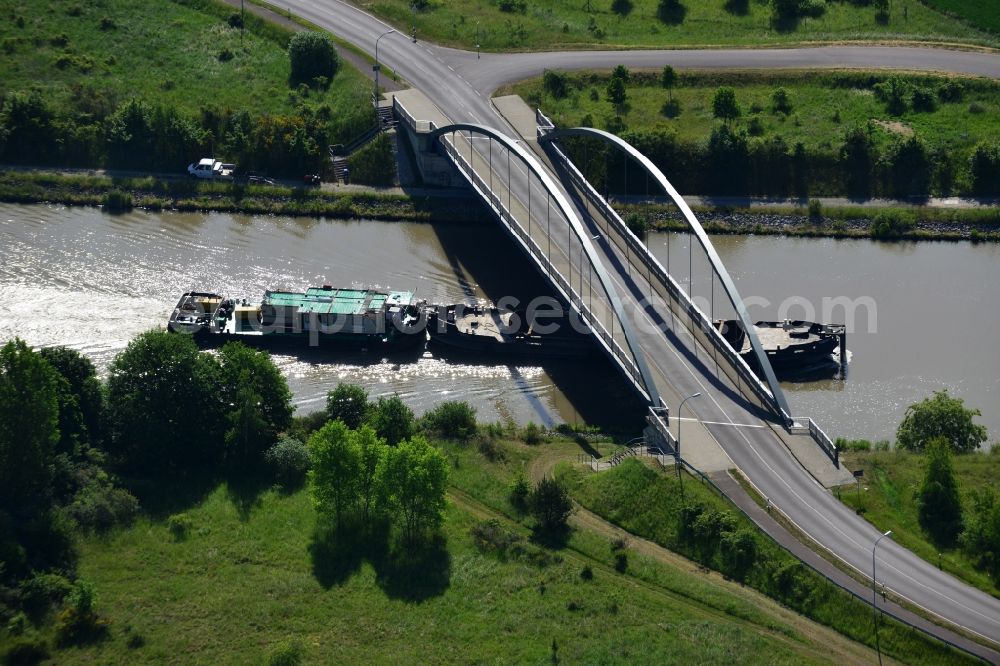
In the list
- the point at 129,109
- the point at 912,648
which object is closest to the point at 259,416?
the point at 912,648

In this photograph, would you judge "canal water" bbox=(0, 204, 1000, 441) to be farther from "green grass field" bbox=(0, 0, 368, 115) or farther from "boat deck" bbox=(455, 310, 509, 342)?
"green grass field" bbox=(0, 0, 368, 115)

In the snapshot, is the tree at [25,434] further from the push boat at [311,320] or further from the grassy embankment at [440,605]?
the push boat at [311,320]

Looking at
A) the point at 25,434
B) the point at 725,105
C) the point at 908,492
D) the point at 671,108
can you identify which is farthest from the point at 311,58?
the point at 908,492

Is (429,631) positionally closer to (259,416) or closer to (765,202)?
(259,416)

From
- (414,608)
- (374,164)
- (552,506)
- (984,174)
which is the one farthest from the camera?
(374,164)

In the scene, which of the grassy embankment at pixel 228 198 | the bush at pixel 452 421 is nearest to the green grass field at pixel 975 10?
the grassy embankment at pixel 228 198

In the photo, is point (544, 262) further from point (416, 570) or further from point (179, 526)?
point (179, 526)

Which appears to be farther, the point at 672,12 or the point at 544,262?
the point at 672,12
